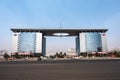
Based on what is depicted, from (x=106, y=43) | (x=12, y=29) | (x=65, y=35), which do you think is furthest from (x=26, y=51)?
(x=106, y=43)

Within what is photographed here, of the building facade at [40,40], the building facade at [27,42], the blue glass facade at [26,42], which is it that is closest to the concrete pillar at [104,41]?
the building facade at [40,40]

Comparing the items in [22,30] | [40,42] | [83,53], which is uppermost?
[22,30]

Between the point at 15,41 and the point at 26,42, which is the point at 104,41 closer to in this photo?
the point at 26,42

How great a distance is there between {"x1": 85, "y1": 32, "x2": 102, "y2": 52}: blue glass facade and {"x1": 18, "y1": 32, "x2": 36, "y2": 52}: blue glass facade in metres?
53.2

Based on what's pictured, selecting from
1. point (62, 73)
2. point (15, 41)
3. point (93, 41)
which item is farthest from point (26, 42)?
point (62, 73)

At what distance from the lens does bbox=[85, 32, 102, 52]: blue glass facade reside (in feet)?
566

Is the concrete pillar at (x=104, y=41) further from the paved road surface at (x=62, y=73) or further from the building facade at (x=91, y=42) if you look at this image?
the paved road surface at (x=62, y=73)

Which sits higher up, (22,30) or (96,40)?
(22,30)

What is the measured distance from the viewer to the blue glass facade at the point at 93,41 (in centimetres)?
17250

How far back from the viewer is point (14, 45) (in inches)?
6845

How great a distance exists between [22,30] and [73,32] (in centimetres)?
5196

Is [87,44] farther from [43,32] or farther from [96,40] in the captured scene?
[43,32]

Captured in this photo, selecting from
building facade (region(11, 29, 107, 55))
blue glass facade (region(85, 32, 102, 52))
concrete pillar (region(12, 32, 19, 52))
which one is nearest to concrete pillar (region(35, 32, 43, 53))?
building facade (region(11, 29, 107, 55))

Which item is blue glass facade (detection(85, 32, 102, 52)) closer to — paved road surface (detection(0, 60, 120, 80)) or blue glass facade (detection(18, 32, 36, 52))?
blue glass facade (detection(18, 32, 36, 52))
